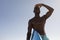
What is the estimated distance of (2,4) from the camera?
5414 millimetres

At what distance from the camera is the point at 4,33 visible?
5.55 m

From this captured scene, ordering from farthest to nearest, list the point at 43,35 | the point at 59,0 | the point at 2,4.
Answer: the point at 2,4
the point at 59,0
the point at 43,35

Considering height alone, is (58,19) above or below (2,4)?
below

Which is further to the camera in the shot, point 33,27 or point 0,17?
point 0,17

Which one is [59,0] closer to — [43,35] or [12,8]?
[12,8]

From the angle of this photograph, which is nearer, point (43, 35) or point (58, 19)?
point (43, 35)

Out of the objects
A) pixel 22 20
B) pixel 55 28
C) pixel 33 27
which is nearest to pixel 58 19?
pixel 55 28

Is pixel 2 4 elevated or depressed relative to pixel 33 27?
elevated

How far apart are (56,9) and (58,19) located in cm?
26

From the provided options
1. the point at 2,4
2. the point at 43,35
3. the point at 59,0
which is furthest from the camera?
the point at 2,4

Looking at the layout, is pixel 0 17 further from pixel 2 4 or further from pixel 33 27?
pixel 33 27

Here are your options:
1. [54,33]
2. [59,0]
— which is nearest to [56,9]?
[59,0]

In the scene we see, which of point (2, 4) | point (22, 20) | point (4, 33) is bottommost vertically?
point (4, 33)

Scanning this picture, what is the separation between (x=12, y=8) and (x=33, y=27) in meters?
2.34
